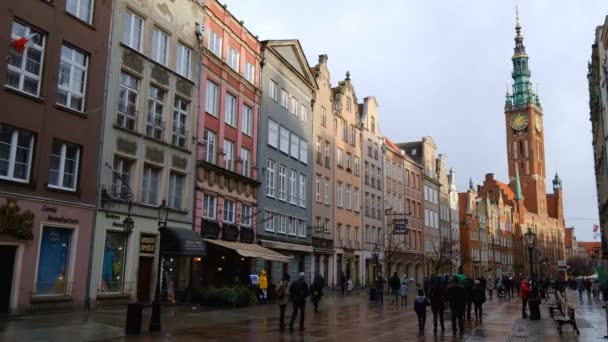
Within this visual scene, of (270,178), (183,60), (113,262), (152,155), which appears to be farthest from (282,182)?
(113,262)

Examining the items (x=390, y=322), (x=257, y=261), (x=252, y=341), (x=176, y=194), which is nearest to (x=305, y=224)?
(x=257, y=261)

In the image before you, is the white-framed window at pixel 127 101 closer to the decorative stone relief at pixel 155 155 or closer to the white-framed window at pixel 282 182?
the decorative stone relief at pixel 155 155

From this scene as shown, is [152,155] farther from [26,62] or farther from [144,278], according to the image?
[26,62]

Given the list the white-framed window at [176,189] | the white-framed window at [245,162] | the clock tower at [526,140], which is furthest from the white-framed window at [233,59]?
the clock tower at [526,140]

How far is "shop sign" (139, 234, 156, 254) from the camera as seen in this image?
26.9m

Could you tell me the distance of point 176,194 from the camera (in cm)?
2997

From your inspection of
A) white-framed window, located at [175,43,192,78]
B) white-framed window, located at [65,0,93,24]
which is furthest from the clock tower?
white-framed window, located at [65,0,93,24]

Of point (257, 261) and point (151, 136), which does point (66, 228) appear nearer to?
point (151, 136)

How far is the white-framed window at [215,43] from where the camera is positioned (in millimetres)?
33812

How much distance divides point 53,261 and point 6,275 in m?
2.08

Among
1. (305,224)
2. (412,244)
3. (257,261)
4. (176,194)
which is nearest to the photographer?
(176,194)

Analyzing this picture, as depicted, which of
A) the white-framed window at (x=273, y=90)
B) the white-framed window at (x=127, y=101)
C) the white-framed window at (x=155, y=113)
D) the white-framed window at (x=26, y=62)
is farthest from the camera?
the white-framed window at (x=273, y=90)

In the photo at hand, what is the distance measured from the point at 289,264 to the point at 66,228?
70.9 feet

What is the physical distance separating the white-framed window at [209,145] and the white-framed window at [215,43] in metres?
4.90
